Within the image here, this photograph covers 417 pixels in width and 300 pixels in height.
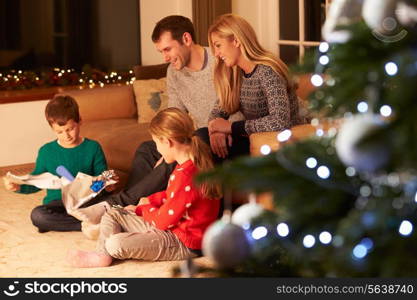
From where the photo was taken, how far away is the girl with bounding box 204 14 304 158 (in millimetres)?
3875

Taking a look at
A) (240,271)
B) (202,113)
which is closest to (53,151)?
(202,113)

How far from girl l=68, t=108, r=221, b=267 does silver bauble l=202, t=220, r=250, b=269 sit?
6.69 feet

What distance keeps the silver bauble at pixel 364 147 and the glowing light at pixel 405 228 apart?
180 millimetres

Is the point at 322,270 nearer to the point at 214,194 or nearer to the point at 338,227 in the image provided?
the point at 338,227

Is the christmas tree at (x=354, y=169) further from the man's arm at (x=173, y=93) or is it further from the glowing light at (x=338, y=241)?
the man's arm at (x=173, y=93)

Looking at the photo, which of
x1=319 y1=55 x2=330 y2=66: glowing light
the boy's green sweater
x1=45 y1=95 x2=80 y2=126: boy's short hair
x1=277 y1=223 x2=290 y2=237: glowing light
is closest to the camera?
x1=277 y1=223 x2=290 y2=237: glowing light

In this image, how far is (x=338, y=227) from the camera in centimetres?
135

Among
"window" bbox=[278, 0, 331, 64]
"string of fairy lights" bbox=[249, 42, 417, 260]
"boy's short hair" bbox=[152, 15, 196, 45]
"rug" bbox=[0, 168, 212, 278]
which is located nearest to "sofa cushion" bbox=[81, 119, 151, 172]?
"rug" bbox=[0, 168, 212, 278]

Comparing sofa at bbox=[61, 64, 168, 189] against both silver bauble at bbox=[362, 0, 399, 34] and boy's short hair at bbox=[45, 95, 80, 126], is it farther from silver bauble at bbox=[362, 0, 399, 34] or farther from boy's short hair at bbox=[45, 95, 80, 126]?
silver bauble at bbox=[362, 0, 399, 34]

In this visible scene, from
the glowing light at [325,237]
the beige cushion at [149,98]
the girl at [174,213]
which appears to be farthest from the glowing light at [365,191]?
the beige cushion at [149,98]

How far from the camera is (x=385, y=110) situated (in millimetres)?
1296

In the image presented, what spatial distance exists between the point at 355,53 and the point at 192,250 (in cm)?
250

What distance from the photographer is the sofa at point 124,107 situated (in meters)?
4.83

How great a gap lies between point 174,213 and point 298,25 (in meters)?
2.71
